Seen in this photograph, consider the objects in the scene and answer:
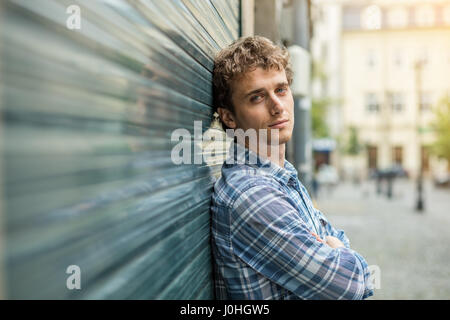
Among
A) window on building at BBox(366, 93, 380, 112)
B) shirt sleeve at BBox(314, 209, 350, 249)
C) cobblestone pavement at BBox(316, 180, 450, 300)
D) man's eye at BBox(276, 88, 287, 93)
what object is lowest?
cobblestone pavement at BBox(316, 180, 450, 300)

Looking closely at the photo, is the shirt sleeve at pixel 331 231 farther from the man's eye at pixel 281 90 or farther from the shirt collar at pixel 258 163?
the man's eye at pixel 281 90

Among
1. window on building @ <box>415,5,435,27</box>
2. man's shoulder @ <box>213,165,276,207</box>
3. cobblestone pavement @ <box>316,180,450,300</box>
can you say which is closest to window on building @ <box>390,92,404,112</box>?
window on building @ <box>415,5,435,27</box>

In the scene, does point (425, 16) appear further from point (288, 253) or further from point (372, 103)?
point (288, 253)

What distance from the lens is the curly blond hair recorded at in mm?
2078

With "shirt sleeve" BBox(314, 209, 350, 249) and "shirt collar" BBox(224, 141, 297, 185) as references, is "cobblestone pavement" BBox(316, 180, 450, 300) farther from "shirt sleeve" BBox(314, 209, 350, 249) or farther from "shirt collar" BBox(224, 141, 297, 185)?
"shirt collar" BBox(224, 141, 297, 185)

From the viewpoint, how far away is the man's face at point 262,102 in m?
2.10

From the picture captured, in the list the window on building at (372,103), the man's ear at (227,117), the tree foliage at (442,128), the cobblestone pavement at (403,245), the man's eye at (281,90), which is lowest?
the cobblestone pavement at (403,245)

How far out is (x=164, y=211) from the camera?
4.73ft

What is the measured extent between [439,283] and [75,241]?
650cm

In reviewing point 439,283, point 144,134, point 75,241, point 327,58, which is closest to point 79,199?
point 75,241

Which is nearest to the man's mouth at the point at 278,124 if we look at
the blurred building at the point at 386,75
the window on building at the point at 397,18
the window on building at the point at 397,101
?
the blurred building at the point at 386,75

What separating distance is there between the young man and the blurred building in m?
38.2

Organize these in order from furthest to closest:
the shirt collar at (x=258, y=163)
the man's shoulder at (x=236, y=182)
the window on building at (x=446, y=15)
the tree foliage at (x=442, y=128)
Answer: the window on building at (x=446, y=15) → the tree foliage at (x=442, y=128) → the shirt collar at (x=258, y=163) → the man's shoulder at (x=236, y=182)
